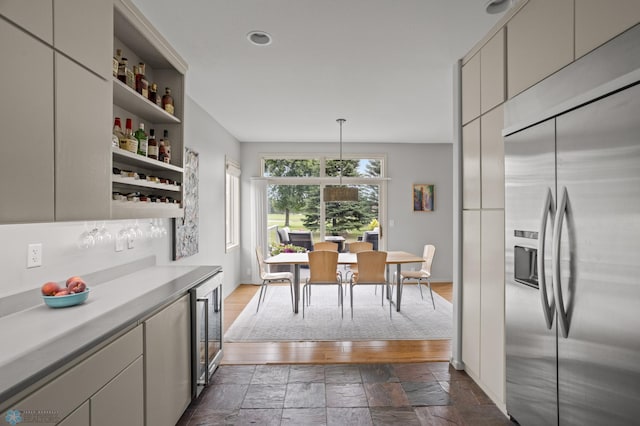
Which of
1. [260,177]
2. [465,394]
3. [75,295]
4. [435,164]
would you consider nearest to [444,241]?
[435,164]

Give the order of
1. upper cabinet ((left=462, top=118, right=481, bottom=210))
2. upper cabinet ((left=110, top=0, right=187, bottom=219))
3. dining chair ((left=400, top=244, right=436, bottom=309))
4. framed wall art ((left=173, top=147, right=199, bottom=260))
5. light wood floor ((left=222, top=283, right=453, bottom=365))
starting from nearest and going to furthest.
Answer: upper cabinet ((left=110, top=0, right=187, bottom=219)), upper cabinet ((left=462, top=118, right=481, bottom=210)), light wood floor ((left=222, top=283, right=453, bottom=365)), framed wall art ((left=173, top=147, right=199, bottom=260)), dining chair ((left=400, top=244, right=436, bottom=309))

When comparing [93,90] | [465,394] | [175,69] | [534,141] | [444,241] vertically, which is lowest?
[465,394]

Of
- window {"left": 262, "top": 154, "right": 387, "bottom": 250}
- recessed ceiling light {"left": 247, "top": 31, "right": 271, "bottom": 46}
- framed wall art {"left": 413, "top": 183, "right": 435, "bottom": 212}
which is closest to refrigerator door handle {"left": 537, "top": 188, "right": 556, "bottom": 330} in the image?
recessed ceiling light {"left": 247, "top": 31, "right": 271, "bottom": 46}

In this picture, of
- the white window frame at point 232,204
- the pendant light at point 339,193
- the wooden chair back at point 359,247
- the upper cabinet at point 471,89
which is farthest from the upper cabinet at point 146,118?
the wooden chair back at point 359,247

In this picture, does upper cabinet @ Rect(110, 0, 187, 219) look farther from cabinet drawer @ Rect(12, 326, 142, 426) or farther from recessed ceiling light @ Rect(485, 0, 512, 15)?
recessed ceiling light @ Rect(485, 0, 512, 15)

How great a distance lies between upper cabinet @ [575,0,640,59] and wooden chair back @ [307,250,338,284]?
323 centimetres

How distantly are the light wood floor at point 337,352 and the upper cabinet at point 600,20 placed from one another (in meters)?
2.59

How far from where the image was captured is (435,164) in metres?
6.49

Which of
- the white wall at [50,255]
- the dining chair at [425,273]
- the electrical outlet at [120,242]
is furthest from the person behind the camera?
the dining chair at [425,273]

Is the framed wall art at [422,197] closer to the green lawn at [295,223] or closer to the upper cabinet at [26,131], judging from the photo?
the green lawn at [295,223]

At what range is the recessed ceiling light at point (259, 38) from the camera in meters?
2.47

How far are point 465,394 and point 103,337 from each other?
2.35 meters

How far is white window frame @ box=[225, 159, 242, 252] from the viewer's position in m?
5.60

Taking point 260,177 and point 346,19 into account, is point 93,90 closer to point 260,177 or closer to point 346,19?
point 346,19
